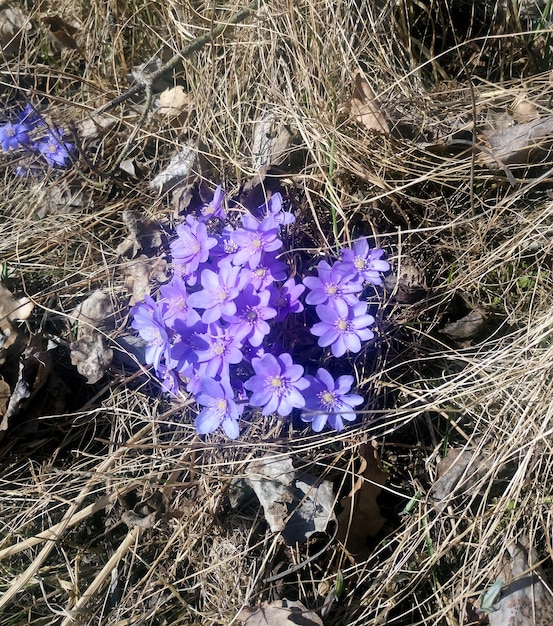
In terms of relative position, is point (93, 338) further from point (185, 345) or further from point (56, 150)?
point (56, 150)

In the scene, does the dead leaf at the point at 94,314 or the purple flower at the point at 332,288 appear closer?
the purple flower at the point at 332,288

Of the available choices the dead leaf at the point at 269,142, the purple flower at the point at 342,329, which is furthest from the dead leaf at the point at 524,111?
the purple flower at the point at 342,329

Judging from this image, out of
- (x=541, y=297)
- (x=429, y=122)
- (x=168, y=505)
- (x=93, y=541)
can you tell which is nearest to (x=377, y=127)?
(x=429, y=122)

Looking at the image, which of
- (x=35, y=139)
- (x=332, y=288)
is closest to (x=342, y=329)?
(x=332, y=288)

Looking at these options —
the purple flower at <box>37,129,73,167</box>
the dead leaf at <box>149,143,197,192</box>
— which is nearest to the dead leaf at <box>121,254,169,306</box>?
the dead leaf at <box>149,143,197,192</box>

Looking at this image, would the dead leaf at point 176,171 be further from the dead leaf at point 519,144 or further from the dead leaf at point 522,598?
Answer: the dead leaf at point 522,598

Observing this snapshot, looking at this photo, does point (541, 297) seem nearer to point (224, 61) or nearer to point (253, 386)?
point (253, 386)
